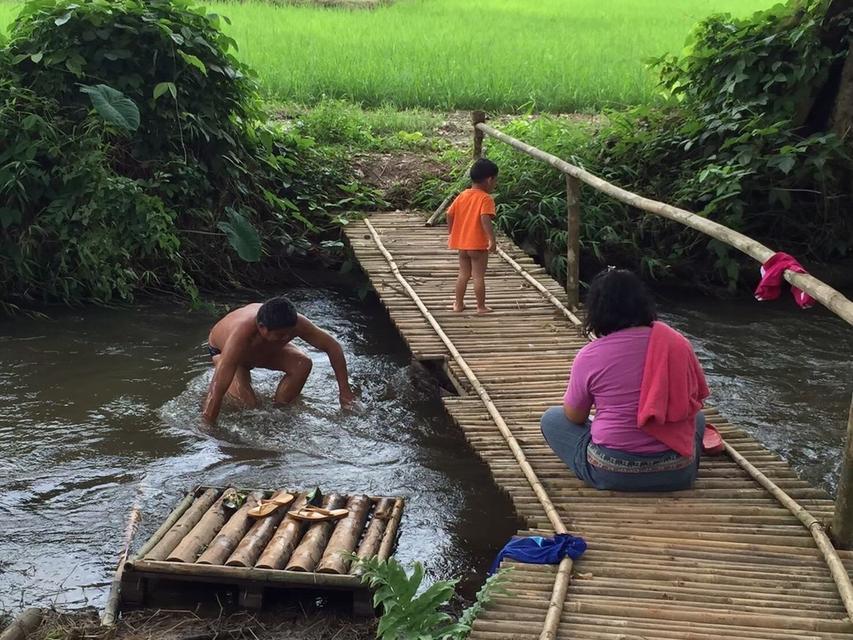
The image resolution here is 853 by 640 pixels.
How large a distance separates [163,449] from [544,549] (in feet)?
8.96

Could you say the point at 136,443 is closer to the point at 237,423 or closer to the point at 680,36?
the point at 237,423

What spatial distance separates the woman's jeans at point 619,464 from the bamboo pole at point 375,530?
78 centimetres

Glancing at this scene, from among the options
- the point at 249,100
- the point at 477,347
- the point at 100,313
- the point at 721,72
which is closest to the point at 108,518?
the point at 477,347

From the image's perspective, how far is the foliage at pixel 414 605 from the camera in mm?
3107

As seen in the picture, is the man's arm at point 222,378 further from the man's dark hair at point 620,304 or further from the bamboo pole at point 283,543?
the man's dark hair at point 620,304

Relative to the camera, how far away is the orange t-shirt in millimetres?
6148

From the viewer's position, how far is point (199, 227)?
830cm

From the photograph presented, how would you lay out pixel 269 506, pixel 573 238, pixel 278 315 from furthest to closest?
pixel 573 238 → pixel 278 315 → pixel 269 506

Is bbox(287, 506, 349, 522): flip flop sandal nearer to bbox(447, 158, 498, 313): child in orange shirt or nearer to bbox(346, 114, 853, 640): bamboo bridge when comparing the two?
bbox(346, 114, 853, 640): bamboo bridge

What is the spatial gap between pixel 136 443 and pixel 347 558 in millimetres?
2359


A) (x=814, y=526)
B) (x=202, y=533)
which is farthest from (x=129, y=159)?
(x=814, y=526)

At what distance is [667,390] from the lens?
378cm

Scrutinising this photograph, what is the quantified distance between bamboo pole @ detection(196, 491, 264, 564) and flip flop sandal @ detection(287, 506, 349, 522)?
0.19m

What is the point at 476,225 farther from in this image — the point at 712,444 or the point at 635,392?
the point at 635,392
